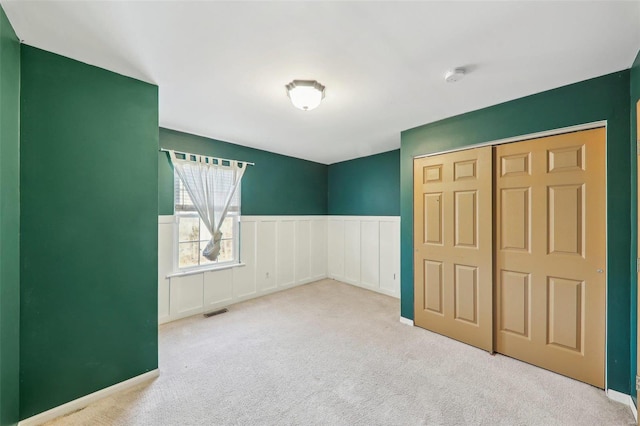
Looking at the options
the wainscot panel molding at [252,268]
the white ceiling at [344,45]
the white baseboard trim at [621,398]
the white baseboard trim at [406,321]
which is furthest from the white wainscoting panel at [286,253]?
the white baseboard trim at [621,398]

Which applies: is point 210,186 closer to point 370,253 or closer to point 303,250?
point 303,250

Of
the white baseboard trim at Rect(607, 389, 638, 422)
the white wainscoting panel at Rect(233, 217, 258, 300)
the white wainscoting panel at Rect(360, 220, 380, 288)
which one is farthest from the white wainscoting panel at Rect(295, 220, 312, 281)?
the white baseboard trim at Rect(607, 389, 638, 422)

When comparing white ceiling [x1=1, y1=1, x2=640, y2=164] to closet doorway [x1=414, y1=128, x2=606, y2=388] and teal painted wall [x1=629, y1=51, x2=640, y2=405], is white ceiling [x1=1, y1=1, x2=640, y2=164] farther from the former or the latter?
closet doorway [x1=414, y1=128, x2=606, y2=388]

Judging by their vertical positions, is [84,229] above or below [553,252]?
above

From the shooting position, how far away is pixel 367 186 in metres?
4.66

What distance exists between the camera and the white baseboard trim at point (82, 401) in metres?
1.61

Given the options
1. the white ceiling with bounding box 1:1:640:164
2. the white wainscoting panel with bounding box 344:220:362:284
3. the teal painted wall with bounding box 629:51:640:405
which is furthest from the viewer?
the white wainscoting panel with bounding box 344:220:362:284

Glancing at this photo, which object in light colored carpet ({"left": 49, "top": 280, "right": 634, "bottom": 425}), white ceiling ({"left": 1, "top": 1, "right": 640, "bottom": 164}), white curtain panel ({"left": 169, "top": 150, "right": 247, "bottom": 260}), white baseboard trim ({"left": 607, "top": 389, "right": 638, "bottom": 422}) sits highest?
white ceiling ({"left": 1, "top": 1, "right": 640, "bottom": 164})

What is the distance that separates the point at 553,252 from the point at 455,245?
0.79 metres

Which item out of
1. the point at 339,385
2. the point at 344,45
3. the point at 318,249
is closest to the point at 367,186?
the point at 318,249

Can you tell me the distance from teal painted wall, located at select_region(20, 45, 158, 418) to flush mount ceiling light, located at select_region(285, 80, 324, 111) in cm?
117

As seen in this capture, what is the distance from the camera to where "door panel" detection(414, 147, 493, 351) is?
2.53 m

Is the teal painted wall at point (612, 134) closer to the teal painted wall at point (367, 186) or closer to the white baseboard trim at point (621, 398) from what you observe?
the white baseboard trim at point (621, 398)

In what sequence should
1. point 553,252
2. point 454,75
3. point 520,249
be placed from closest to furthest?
1. point 454,75
2. point 553,252
3. point 520,249
